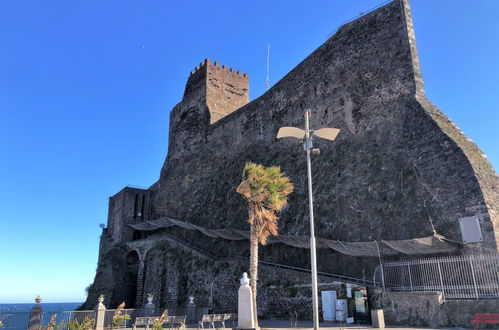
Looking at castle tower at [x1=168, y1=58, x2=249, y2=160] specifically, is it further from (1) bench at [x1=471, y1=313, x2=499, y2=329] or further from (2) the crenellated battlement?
(1) bench at [x1=471, y1=313, x2=499, y2=329]

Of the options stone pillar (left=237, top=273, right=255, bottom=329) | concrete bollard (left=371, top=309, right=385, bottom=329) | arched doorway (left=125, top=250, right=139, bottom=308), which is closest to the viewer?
stone pillar (left=237, top=273, right=255, bottom=329)

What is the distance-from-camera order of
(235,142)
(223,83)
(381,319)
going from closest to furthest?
(381,319)
(235,142)
(223,83)

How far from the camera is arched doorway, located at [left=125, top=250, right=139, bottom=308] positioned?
3178 centimetres

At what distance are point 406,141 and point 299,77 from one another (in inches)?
407

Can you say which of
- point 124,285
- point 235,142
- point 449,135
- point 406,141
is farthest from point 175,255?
point 449,135

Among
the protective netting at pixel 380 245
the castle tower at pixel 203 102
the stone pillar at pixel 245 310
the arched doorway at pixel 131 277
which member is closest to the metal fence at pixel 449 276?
the protective netting at pixel 380 245

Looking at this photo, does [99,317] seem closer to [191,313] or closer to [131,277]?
[191,313]

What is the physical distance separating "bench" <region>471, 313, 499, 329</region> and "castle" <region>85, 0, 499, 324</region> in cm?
309

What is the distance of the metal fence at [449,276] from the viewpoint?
40.8ft

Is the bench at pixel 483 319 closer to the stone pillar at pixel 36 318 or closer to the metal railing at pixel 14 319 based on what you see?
the stone pillar at pixel 36 318

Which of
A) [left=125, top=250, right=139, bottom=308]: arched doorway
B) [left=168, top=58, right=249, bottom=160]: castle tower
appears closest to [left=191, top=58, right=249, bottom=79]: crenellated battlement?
[left=168, top=58, right=249, bottom=160]: castle tower

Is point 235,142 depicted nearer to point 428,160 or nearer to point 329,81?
point 329,81

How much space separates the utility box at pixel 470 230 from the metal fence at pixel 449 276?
76 centimetres

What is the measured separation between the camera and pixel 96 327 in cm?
1527
